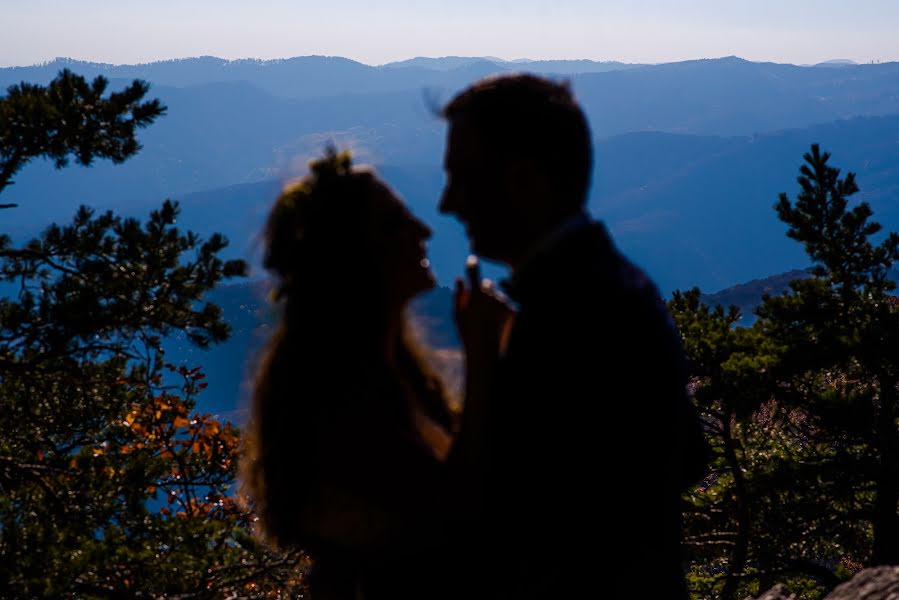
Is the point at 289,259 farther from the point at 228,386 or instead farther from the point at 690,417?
the point at 228,386

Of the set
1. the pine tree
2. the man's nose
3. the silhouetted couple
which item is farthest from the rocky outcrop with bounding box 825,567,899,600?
the pine tree

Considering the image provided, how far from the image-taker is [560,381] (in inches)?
76.9

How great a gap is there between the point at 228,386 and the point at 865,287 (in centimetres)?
15470

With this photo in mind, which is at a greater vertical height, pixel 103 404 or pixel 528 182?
pixel 528 182

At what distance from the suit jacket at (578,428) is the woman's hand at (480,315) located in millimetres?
167

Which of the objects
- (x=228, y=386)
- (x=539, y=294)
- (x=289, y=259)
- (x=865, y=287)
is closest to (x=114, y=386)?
(x=289, y=259)

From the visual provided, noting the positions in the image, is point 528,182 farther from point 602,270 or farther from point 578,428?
point 578,428

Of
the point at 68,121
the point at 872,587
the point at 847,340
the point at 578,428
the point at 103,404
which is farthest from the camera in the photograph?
the point at 847,340

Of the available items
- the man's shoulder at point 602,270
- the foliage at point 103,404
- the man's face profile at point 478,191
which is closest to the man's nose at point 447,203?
the man's face profile at point 478,191

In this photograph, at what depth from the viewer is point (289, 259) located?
229 cm

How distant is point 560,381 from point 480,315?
410 mm

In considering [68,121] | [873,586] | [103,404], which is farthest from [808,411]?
[68,121]

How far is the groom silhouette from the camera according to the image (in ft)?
6.48

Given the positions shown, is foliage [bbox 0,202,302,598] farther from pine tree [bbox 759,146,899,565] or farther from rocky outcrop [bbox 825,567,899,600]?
pine tree [bbox 759,146,899,565]
